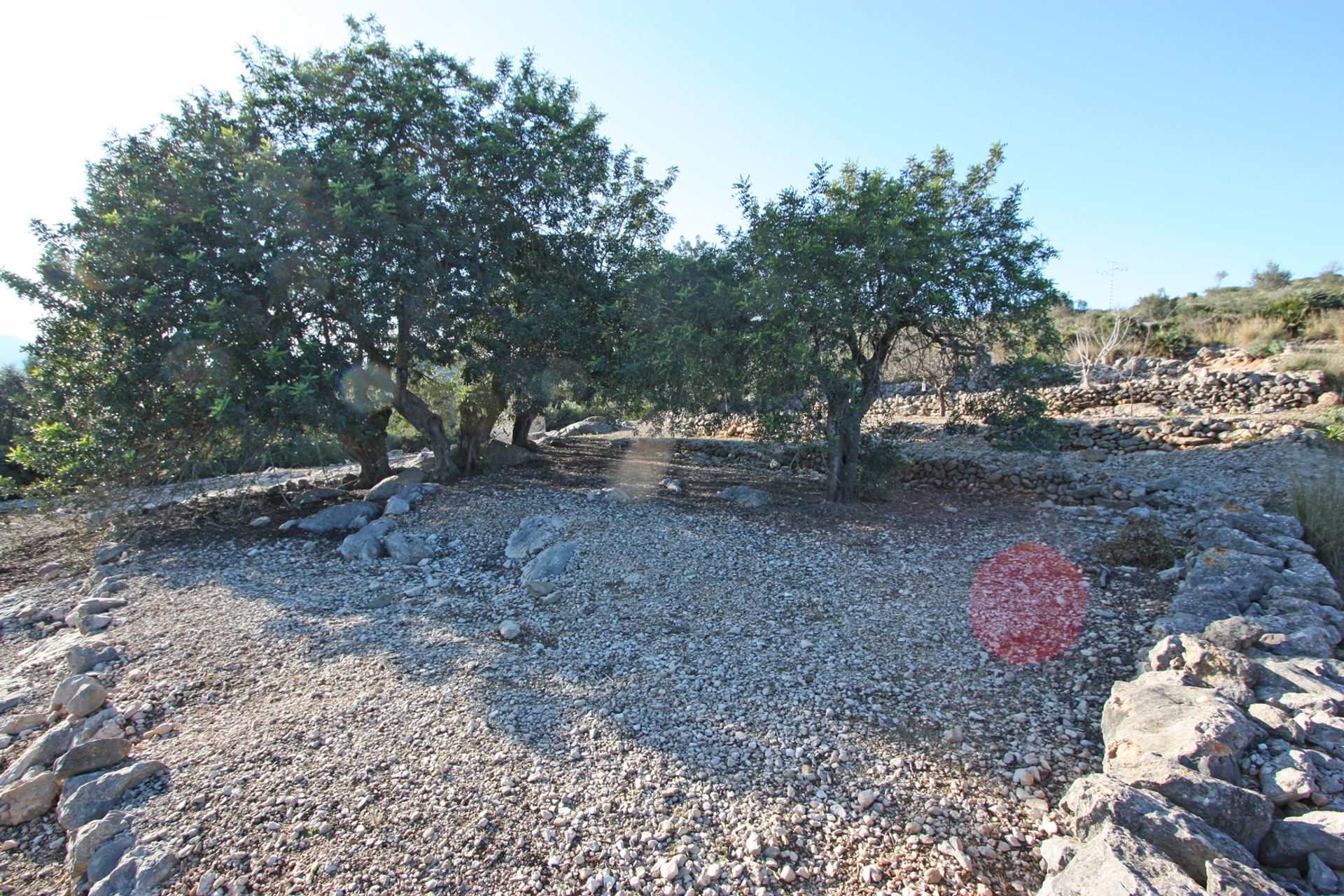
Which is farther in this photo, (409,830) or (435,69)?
(435,69)

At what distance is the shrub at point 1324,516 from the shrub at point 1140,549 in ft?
3.42

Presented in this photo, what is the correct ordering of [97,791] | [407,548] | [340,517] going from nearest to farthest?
[97,791]
[407,548]
[340,517]

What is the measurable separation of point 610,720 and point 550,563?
2615 mm

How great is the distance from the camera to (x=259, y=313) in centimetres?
736

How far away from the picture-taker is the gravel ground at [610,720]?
2.73 metres

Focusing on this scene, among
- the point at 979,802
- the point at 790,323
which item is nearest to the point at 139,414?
the point at 790,323

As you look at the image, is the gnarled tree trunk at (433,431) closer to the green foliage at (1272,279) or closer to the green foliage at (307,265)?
the green foliage at (307,265)

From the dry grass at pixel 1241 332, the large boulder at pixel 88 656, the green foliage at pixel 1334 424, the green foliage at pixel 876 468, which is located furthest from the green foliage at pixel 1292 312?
the large boulder at pixel 88 656

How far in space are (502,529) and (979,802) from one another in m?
5.71

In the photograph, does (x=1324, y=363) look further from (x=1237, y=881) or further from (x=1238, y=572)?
(x=1237, y=881)

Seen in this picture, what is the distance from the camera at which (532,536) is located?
6.86 meters

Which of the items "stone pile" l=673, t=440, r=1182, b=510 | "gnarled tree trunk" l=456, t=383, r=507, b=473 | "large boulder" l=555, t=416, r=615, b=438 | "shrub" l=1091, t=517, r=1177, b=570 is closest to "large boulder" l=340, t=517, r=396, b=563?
"gnarled tree trunk" l=456, t=383, r=507, b=473

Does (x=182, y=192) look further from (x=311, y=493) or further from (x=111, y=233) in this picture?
(x=311, y=493)

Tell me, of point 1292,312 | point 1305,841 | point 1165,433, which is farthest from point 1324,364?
point 1305,841
